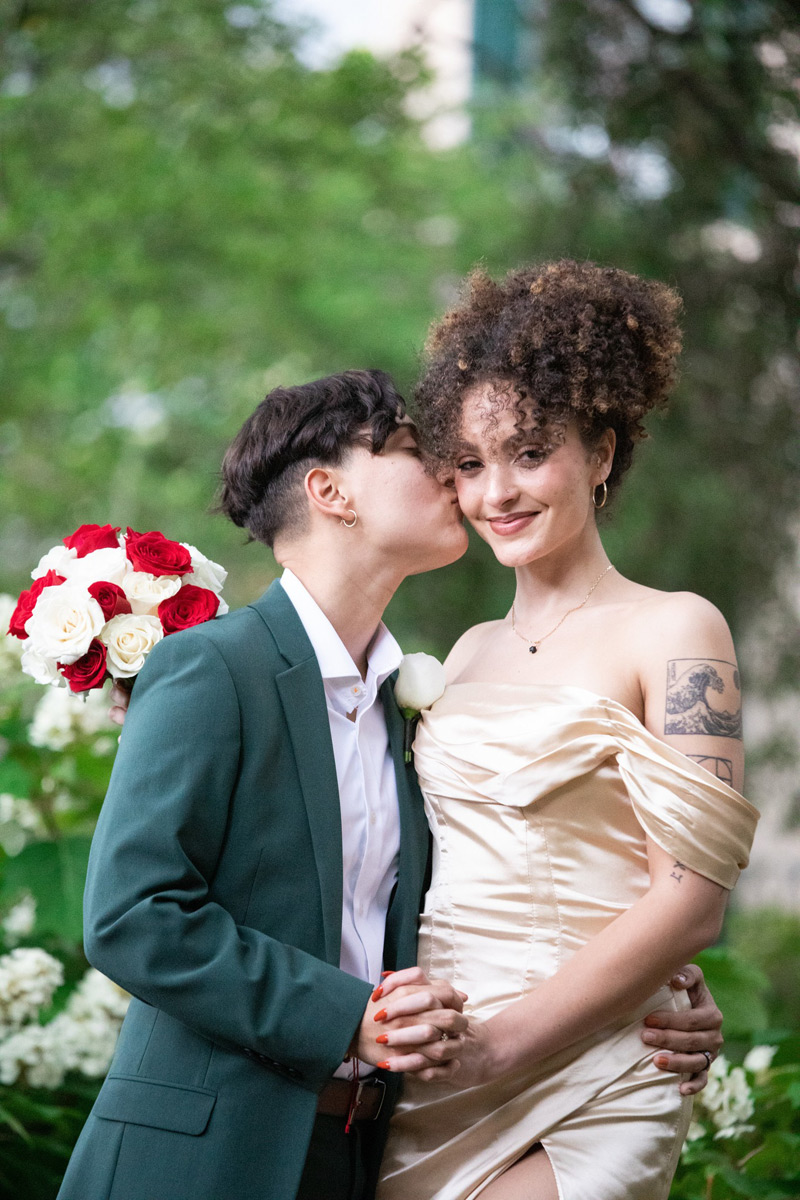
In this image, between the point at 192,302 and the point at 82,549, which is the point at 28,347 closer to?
the point at 192,302

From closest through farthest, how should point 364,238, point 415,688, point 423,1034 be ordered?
1. point 423,1034
2. point 415,688
3. point 364,238

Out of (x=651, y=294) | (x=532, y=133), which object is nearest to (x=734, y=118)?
(x=532, y=133)

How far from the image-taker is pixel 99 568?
103 inches

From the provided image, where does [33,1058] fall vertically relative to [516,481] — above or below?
below

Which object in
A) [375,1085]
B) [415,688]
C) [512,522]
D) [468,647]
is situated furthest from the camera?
[468,647]

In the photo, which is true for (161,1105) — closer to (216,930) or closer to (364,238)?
(216,930)

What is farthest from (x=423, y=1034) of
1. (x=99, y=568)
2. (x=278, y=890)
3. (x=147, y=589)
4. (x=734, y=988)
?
(x=734, y=988)

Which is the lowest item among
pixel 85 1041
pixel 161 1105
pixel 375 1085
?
pixel 85 1041

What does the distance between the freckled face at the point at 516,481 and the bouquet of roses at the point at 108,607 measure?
64 centimetres

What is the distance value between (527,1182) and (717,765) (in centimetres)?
88

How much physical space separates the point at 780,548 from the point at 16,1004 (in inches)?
234

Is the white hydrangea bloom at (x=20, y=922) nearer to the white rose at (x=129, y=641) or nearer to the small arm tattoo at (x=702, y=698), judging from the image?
the white rose at (x=129, y=641)

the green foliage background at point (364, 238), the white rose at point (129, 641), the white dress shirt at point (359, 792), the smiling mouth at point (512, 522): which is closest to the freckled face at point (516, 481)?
the smiling mouth at point (512, 522)

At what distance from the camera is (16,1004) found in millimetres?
3434
